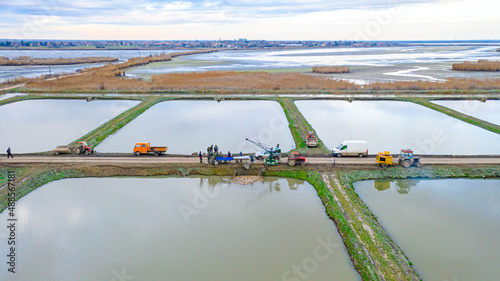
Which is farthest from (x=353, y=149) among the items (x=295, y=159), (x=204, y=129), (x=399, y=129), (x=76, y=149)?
(x=76, y=149)

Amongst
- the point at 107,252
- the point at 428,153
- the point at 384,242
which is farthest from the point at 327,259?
the point at 428,153

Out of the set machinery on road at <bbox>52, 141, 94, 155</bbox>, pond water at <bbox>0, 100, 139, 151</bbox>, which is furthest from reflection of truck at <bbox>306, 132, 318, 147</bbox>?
pond water at <bbox>0, 100, 139, 151</bbox>

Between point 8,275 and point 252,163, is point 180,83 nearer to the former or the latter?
point 252,163

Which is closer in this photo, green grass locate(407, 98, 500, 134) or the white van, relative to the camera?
the white van

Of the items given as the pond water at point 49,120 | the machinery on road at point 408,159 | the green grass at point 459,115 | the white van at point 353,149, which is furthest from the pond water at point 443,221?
the pond water at point 49,120

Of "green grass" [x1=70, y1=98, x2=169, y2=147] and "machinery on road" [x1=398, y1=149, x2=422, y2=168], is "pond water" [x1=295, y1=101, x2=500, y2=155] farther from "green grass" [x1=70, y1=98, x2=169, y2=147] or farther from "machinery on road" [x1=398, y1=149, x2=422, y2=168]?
"green grass" [x1=70, y1=98, x2=169, y2=147]
